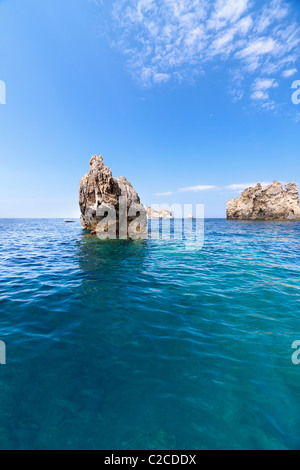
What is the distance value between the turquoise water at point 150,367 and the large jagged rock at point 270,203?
3149 inches

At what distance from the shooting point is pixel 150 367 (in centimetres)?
381

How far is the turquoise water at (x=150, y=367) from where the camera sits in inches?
104

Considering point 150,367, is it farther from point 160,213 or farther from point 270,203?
point 160,213

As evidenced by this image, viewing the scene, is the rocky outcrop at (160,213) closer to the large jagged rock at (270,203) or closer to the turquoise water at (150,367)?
the large jagged rock at (270,203)

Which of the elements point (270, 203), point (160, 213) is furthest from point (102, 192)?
point (160, 213)

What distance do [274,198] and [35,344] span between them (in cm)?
8874

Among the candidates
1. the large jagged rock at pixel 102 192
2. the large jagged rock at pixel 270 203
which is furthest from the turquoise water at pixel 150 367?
the large jagged rock at pixel 270 203

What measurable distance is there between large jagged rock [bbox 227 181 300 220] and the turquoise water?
262 ft

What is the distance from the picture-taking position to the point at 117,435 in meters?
2.59

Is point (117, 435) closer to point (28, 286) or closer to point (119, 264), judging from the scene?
point (28, 286)

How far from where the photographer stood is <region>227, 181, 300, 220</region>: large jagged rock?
71.0m

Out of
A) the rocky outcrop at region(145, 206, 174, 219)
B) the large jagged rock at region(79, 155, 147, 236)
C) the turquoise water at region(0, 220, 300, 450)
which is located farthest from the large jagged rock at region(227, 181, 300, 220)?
the rocky outcrop at region(145, 206, 174, 219)

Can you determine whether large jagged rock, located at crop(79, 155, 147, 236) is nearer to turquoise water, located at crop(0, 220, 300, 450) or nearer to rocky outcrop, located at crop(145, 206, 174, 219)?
turquoise water, located at crop(0, 220, 300, 450)

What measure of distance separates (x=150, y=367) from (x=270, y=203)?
287 ft
